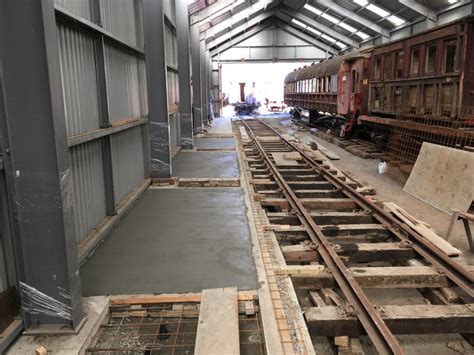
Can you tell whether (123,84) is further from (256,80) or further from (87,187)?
(256,80)

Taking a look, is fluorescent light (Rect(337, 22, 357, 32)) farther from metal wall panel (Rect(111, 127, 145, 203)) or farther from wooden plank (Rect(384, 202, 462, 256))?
wooden plank (Rect(384, 202, 462, 256))

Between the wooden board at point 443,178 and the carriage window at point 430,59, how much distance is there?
249 centimetres

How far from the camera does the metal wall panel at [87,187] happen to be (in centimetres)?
493

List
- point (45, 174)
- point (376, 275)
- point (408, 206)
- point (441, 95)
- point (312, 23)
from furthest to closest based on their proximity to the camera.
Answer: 1. point (312, 23)
2. point (441, 95)
3. point (408, 206)
4. point (376, 275)
5. point (45, 174)

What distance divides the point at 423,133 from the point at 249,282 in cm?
784

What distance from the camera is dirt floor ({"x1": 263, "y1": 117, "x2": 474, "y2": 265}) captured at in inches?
240

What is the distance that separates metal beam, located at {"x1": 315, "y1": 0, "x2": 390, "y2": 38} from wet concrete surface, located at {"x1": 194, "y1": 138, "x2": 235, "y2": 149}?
1444cm

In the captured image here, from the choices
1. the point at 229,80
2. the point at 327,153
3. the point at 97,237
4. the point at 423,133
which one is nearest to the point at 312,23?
the point at 229,80

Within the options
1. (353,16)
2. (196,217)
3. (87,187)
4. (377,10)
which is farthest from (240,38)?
(87,187)

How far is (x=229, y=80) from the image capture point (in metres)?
45.2

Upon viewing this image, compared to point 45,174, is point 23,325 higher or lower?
lower

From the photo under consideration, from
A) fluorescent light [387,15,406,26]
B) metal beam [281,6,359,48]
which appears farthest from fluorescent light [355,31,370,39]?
fluorescent light [387,15,406,26]

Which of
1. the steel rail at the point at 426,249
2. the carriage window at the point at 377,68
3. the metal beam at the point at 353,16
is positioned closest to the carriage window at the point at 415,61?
the carriage window at the point at 377,68

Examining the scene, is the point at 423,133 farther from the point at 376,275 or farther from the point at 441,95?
the point at 376,275
